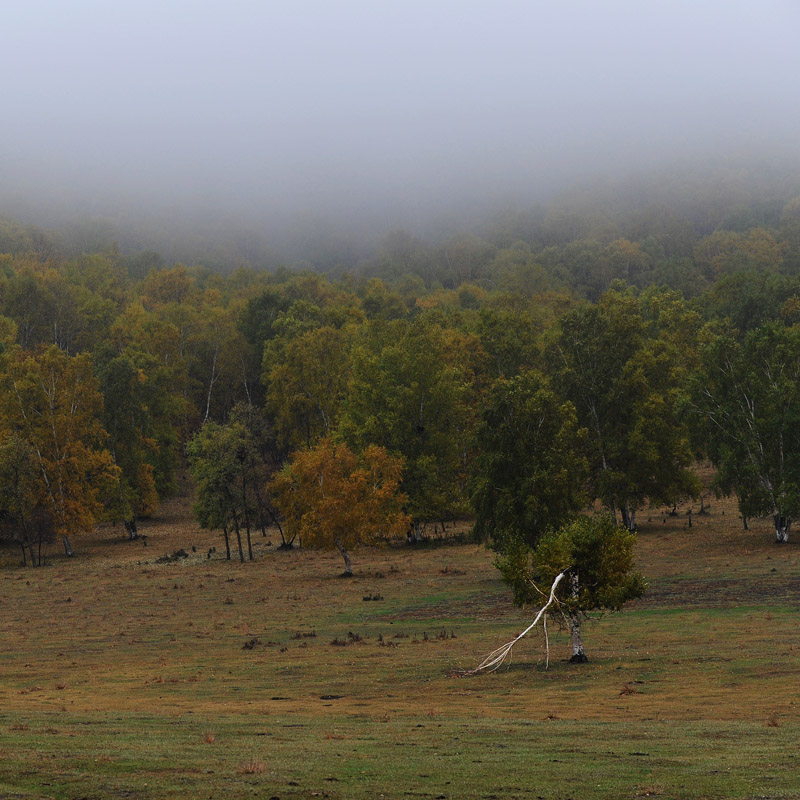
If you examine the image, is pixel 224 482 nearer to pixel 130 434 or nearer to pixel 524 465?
pixel 130 434

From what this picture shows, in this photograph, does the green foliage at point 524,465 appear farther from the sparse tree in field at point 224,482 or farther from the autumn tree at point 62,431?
the autumn tree at point 62,431

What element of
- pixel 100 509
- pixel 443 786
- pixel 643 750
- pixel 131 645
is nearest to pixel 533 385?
pixel 131 645

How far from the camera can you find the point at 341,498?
69.6m

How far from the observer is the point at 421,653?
1495 inches

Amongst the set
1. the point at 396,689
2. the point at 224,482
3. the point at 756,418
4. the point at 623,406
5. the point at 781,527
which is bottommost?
the point at 781,527

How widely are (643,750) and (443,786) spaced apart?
5290mm

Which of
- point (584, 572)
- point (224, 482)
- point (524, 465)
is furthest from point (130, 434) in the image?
point (584, 572)

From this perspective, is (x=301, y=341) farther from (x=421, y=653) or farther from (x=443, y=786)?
(x=443, y=786)

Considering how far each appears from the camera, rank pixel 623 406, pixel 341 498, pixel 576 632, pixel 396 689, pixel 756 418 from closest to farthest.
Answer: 1. pixel 396 689
2. pixel 576 632
3. pixel 341 498
4. pixel 756 418
5. pixel 623 406

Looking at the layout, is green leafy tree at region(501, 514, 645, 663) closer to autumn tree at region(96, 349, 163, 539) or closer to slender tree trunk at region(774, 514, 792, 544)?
slender tree trunk at region(774, 514, 792, 544)

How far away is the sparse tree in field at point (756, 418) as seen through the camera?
67.4 metres

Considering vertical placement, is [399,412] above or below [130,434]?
below

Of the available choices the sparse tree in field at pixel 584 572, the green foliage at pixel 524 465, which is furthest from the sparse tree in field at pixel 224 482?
the sparse tree in field at pixel 584 572

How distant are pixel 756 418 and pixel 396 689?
48.1 m
